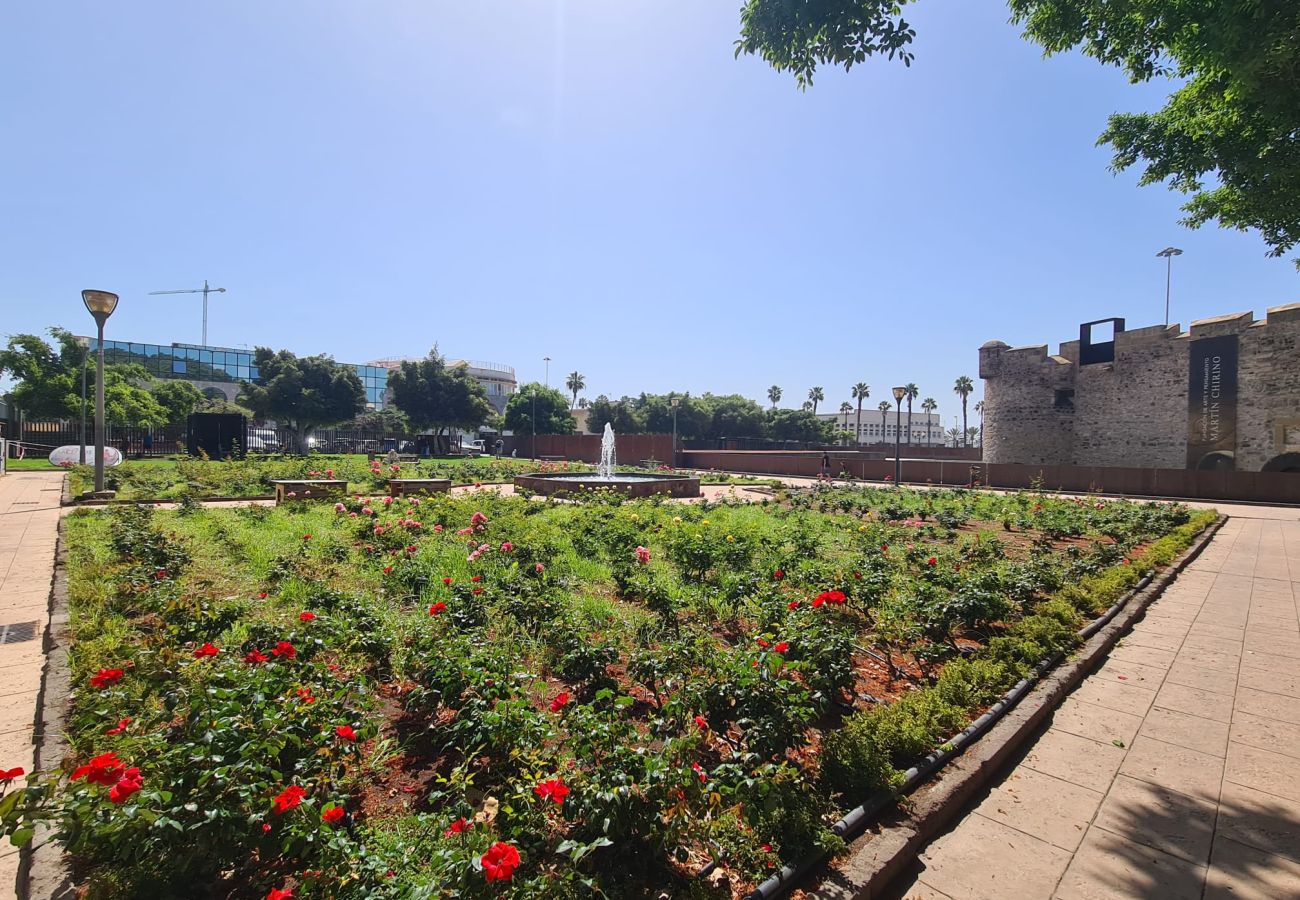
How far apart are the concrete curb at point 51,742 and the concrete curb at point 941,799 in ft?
8.48

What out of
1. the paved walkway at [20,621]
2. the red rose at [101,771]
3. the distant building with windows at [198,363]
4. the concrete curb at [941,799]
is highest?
the distant building with windows at [198,363]

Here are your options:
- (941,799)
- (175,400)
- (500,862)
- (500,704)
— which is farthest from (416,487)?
(175,400)

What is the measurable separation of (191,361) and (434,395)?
47.7m

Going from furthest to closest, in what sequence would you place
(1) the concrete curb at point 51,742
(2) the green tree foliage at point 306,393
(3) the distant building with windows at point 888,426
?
1. (3) the distant building with windows at point 888,426
2. (2) the green tree foliage at point 306,393
3. (1) the concrete curb at point 51,742

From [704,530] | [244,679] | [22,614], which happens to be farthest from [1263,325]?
[22,614]

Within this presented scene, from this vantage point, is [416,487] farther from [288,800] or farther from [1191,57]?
[1191,57]

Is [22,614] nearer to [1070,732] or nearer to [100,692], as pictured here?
[100,692]

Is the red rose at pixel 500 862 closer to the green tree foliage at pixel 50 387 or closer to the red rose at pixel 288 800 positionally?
the red rose at pixel 288 800

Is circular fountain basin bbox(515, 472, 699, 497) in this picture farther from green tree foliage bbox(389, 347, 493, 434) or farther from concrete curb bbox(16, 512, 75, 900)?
green tree foliage bbox(389, 347, 493, 434)

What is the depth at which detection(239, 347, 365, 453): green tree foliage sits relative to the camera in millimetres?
38938

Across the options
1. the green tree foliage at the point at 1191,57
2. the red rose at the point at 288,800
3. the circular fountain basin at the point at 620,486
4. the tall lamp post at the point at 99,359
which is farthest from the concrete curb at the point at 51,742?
the circular fountain basin at the point at 620,486

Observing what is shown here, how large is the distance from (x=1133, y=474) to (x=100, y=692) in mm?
26859

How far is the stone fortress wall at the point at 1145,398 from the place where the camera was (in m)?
22.0

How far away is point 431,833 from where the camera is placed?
2205 mm
